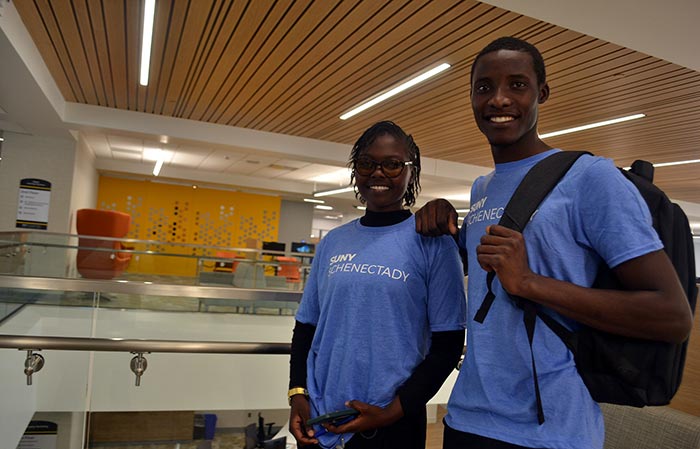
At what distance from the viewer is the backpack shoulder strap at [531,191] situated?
0.92 meters

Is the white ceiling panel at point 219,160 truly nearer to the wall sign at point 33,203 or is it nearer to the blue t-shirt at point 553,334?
the wall sign at point 33,203

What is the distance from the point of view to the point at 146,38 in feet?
16.0

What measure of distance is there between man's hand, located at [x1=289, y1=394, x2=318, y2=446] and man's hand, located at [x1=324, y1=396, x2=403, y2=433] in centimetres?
15

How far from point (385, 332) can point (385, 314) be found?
Result: 0.05m

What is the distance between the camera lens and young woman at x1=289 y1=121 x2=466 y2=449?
1213 mm

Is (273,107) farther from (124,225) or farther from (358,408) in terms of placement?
(358,408)

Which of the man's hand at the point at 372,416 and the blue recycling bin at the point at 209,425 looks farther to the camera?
the blue recycling bin at the point at 209,425

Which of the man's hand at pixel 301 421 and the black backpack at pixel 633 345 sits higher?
the black backpack at pixel 633 345

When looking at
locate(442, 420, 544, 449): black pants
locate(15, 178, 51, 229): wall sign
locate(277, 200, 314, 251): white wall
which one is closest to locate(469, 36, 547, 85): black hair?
locate(442, 420, 544, 449): black pants

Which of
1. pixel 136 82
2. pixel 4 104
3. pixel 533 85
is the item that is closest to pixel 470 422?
pixel 533 85

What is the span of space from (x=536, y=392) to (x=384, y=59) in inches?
182

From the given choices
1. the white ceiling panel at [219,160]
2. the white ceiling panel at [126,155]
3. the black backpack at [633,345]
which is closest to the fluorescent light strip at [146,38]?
the black backpack at [633,345]

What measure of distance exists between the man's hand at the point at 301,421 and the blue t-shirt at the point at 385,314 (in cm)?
2

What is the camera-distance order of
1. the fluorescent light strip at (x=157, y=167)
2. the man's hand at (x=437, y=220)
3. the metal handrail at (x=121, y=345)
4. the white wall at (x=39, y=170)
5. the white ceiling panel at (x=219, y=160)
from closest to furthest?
the man's hand at (x=437, y=220)
the metal handrail at (x=121, y=345)
the white wall at (x=39, y=170)
the white ceiling panel at (x=219, y=160)
the fluorescent light strip at (x=157, y=167)
